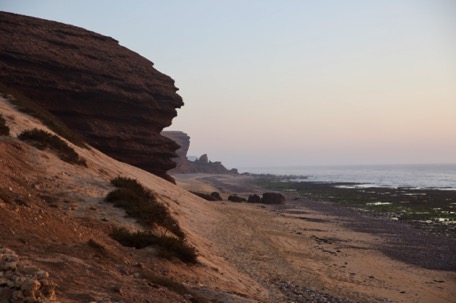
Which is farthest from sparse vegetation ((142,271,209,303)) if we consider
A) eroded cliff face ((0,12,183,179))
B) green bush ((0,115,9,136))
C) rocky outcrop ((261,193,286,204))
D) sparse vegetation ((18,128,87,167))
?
rocky outcrop ((261,193,286,204))

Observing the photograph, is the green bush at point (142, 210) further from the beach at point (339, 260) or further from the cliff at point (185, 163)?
the cliff at point (185, 163)

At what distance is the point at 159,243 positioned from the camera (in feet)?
42.7

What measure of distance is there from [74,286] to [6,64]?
32.1m

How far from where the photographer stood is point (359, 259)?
876 inches

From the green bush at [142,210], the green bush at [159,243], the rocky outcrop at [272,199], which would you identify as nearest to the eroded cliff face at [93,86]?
the rocky outcrop at [272,199]

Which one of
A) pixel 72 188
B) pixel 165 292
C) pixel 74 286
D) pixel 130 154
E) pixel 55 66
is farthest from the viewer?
pixel 130 154

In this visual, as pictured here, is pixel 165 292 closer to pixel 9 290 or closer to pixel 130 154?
pixel 9 290

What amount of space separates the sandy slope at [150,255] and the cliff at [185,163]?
349 ft

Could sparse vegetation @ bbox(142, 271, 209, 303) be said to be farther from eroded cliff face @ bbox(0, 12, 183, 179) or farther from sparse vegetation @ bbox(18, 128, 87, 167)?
eroded cliff face @ bbox(0, 12, 183, 179)

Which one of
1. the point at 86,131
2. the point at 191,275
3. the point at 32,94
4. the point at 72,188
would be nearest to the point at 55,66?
the point at 32,94

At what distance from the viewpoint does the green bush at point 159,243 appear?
12.7 meters

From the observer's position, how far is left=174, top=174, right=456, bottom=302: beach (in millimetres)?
15430

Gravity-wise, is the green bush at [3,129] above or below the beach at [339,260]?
above

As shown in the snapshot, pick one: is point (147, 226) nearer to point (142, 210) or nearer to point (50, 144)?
point (142, 210)
